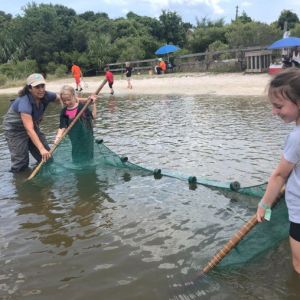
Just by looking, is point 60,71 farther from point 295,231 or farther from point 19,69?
point 295,231

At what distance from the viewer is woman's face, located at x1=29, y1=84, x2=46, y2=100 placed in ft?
23.0

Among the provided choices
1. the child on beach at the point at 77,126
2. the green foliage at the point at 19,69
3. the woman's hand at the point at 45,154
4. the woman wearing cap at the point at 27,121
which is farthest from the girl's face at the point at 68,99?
the green foliage at the point at 19,69

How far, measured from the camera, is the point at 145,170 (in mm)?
7531

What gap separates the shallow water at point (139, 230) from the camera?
4023mm

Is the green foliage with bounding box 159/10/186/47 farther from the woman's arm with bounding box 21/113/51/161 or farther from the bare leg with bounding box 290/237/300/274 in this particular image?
the bare leg with bounding box 290/237/300/274

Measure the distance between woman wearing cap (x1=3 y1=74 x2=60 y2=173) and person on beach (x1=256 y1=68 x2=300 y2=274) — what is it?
4.65 m

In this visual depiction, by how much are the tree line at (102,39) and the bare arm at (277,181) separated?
32.1 metres

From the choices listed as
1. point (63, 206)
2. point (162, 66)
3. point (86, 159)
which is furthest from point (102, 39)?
point (63, 206)

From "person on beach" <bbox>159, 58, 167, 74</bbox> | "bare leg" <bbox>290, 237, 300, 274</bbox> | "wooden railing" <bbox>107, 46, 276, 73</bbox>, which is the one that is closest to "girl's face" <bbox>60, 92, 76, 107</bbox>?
"bare leg" <bbox>290, 237, 300, 274</bbox>

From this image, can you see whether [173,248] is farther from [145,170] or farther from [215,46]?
[215,46]

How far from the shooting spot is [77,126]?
760 cm

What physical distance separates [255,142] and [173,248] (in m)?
5.59

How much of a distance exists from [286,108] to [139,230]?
2.77 metres

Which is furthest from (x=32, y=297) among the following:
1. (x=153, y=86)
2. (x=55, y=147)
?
(x=153, y=86)
